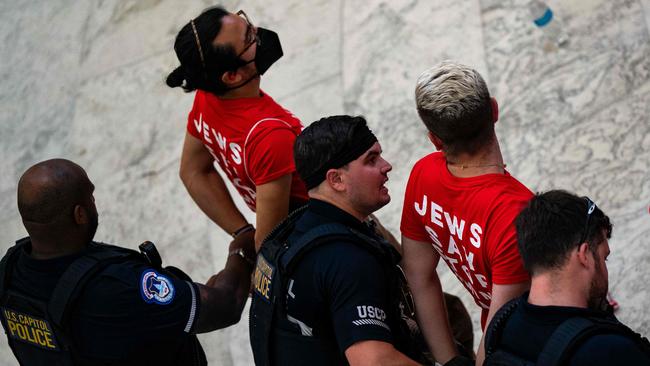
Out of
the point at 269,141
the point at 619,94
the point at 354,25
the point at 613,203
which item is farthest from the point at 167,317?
the point at 354,25

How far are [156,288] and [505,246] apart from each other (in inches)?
48.2

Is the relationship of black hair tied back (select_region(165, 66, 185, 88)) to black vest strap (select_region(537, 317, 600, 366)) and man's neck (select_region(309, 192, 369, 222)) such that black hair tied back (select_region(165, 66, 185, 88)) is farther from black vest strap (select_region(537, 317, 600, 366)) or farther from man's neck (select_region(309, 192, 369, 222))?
black vest strap (select_region(537, 317, 600, 366))

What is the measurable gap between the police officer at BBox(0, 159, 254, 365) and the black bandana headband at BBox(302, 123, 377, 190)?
715 mm

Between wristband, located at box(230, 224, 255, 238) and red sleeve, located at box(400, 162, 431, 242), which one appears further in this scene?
wristband, located at box(230, 224, 255, 238)

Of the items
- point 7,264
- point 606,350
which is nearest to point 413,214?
point 606,350

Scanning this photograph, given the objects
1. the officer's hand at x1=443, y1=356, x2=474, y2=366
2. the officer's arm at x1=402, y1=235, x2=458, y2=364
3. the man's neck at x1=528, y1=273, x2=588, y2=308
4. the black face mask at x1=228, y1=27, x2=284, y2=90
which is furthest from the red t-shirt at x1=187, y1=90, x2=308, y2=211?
the man's neck at x1=528, y1=273, x2=588, y2=308

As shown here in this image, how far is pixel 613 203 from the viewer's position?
4.91 m

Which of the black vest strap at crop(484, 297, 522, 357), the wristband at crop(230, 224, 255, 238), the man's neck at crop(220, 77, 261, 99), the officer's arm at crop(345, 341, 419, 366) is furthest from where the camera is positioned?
the wristband at crop(230, 224, 255, 238)

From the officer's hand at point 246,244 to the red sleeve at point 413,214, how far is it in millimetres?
867

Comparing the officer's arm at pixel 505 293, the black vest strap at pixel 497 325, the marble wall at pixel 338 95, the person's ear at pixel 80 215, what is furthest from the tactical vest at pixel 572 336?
the marble wall at pixel 338 95

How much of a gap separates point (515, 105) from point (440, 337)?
2.56 meters

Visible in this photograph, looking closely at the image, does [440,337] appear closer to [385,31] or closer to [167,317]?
[167,317]

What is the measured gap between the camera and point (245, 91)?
145 inches

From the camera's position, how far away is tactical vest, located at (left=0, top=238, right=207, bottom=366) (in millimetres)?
3102
